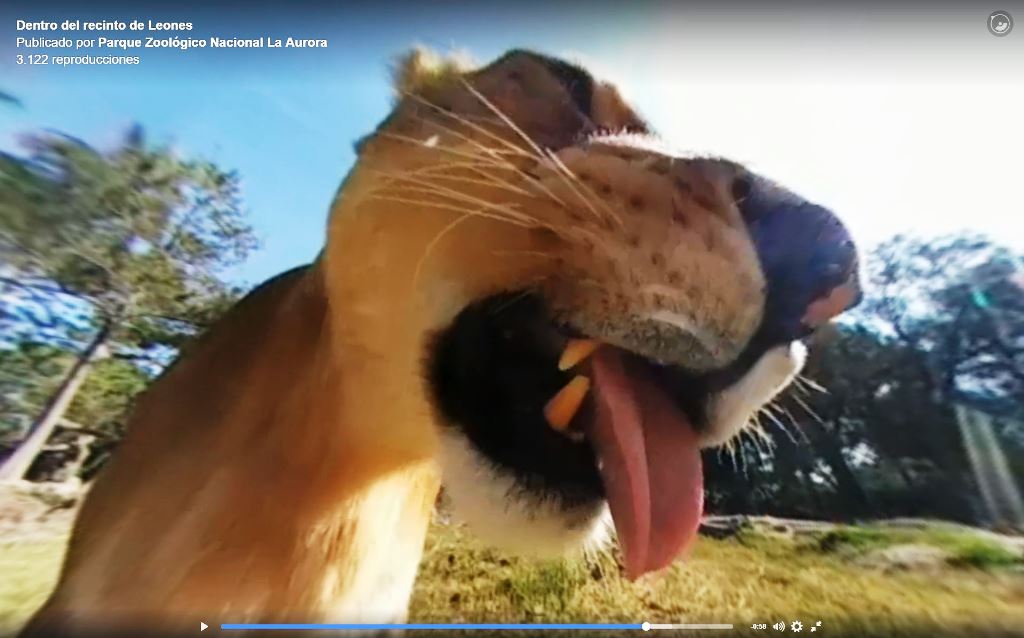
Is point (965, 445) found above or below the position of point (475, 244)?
below

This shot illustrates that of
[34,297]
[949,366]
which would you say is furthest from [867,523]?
[34,297]

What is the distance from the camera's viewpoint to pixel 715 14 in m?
1.33

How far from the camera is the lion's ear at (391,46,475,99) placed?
1.26 metres

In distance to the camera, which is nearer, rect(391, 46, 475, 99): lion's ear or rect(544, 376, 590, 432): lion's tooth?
rect(544, 376, 590, 432): lion's tooth

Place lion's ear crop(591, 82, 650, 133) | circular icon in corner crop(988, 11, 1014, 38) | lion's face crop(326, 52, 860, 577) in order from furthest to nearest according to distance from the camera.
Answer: circular icon in corner crop(988, 11, 1014, 38) < lion's ear crop(591, 82, 650, 133) < lion's face crop(326, 52, 860, 577)

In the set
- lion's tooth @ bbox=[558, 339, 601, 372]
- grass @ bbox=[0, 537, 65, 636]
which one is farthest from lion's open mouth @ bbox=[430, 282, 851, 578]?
grass @ bbox=[0, 537, 65, 636]

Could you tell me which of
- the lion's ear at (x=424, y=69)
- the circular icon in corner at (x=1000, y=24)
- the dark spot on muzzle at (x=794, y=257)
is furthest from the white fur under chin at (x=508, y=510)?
the circular icon in corner at (x=1000, y=24)

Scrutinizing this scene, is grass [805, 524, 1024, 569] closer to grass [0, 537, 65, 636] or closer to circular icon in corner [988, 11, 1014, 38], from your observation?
circular icon in corner [988, 11, 1014, 38]

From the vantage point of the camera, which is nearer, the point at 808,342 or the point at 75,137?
the point at 808,342

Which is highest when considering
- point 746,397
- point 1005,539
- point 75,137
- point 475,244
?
point 75,137

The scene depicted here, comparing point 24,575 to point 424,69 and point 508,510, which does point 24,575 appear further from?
point 424,69

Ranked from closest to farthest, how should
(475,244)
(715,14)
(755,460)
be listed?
(475,244) → (755,460) → (715,14)

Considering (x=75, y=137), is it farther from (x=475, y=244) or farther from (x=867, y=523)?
(x=867, y=523)

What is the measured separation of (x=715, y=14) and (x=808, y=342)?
1.26ft
